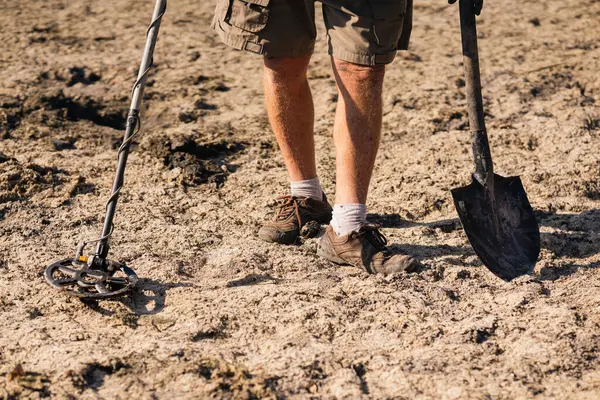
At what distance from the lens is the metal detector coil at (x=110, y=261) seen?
2855 millimetres

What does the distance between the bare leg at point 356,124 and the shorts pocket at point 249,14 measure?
34cm

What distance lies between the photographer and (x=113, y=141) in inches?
171

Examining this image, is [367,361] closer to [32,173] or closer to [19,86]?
[32,173]

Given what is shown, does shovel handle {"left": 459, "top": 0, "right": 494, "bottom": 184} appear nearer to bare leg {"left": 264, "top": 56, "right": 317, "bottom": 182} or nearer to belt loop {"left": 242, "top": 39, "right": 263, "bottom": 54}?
bare leg {"left": 264, "top": 56, "right": 317, "bottom": 182}

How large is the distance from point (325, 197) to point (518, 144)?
4.34ft

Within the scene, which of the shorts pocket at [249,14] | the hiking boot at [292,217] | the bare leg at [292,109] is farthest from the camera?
the hiking boot at [292,217]

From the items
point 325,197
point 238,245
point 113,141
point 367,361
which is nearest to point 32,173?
point 113,141

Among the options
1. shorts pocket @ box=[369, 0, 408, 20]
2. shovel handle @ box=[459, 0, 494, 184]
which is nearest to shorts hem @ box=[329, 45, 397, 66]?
shorts pocket @ box=[369, 0, 408, 20]

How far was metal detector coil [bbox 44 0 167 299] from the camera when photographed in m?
2.86

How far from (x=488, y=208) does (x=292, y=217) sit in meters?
0.85

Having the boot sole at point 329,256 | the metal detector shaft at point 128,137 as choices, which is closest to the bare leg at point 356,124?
the boot sole at point 329,256

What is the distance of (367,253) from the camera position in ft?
10.1

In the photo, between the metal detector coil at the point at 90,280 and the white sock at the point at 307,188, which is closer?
the metal detector coil at the point at 90,280

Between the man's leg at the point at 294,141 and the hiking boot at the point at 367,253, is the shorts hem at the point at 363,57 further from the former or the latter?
the hiking boot at the point at 367,253
